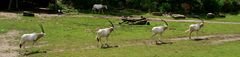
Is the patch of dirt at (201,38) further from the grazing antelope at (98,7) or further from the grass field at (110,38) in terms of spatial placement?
the grazing antelope at (98,7)

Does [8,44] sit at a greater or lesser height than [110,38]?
greater

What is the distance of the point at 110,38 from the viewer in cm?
3966

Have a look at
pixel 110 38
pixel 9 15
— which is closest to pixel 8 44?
pixel 110 38

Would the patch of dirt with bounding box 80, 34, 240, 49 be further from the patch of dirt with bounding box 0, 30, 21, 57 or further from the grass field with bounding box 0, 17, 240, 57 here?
the patch of dirt with bounding box 0, 30, 21, 57

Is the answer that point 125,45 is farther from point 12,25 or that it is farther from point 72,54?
point 12,25

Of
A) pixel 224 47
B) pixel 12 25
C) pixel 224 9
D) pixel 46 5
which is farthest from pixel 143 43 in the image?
pixel 224 9

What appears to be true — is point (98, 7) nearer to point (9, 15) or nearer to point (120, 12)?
point (120, 12)

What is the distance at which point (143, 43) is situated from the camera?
37.7 m

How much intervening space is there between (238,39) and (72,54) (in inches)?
623

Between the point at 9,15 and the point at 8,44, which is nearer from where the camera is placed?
the point at 8,44

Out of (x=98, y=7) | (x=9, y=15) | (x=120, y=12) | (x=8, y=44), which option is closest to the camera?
(x=8, y=44)

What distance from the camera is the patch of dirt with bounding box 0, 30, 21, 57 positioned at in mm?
32031

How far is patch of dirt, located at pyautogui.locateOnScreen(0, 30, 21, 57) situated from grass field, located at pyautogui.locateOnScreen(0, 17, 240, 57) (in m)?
1.19

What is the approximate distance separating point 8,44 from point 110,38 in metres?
7.82
